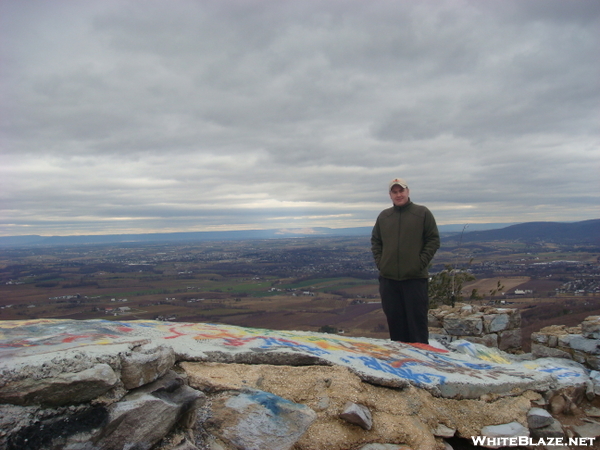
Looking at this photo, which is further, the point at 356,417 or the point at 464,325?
the point at 464,325

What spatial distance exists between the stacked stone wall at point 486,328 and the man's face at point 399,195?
3.44 metres

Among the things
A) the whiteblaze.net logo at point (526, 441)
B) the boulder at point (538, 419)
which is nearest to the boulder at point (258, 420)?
the whiteblaze.net logo at point (526, 441)

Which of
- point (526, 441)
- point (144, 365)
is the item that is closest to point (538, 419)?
point (526, 441)

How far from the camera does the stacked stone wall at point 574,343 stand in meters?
5.85

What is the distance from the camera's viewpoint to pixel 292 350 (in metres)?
4.04

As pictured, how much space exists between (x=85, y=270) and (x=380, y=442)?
73.2 m

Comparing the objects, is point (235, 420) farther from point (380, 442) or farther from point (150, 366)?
point (380, 442)

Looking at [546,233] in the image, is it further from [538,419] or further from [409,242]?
[538,419]

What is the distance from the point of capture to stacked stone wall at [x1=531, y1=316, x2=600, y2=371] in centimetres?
585

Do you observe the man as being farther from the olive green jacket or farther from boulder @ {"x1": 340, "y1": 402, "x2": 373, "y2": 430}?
boulder @ {"x1": 340, "y1": 402, "x2": 373, "y2": 430}

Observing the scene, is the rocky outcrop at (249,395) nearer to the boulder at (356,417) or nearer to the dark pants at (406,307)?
the boulder at (356,417)

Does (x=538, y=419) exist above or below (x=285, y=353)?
below

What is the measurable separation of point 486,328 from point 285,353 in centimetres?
586

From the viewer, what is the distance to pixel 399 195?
5.72m
